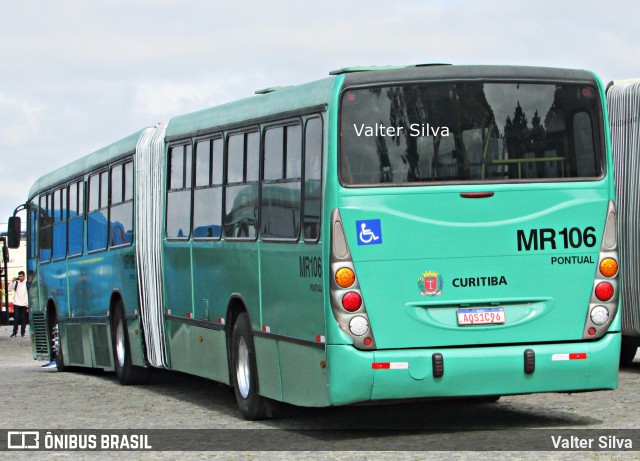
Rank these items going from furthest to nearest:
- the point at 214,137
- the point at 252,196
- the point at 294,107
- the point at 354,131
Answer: the point at 214,137 < the point at 252,196 < the point at 294,107 < the point at 354,131

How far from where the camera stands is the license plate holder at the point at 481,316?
11.9 meters

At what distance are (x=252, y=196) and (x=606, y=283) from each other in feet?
11.5

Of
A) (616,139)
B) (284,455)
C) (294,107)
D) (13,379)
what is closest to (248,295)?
(294,107)

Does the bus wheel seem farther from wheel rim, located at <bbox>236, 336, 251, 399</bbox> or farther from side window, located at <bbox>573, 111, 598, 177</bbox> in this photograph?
side window, located at <bbox>573, 111, 598, 177</bbox>

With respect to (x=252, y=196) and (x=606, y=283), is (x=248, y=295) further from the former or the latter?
(x=606, y=283)

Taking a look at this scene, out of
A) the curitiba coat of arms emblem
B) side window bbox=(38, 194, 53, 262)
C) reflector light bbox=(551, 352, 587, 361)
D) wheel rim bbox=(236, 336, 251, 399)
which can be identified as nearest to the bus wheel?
wheel rim bbox=(236, 336, 251, 399)

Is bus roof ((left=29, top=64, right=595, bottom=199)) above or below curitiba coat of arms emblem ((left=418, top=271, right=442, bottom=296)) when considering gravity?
above

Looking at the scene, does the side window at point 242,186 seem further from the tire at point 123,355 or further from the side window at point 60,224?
the side window at point 60,224

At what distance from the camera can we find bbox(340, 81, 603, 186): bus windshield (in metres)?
11.9

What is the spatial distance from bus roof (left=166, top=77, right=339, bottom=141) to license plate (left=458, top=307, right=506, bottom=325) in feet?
6.70

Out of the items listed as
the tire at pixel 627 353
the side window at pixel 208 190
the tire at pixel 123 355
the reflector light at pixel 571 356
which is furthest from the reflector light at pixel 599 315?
the tire at pixel 123 355

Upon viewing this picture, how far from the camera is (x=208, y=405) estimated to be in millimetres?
16328

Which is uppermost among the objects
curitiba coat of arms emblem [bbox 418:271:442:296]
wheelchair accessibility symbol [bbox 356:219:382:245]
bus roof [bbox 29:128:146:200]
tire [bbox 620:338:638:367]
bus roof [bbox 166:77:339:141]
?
bus roof [bbox 29:128:146:200]

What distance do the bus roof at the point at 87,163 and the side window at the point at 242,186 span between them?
5032mm
